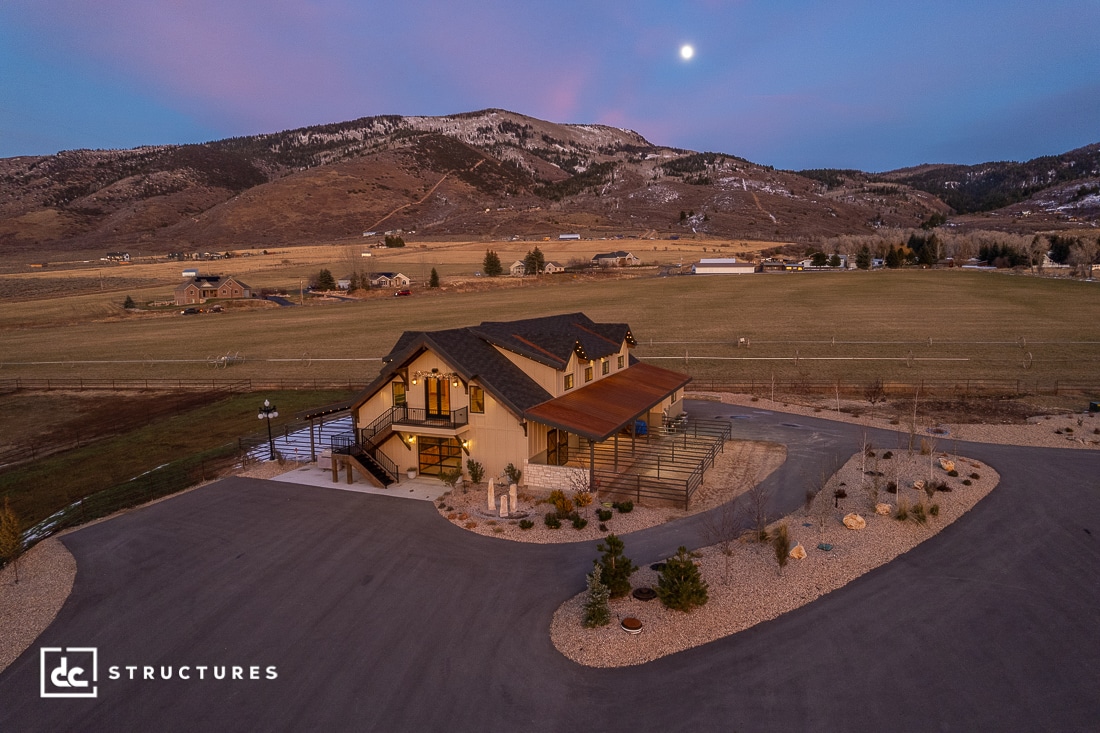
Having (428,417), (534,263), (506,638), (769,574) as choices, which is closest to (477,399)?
(428,417)

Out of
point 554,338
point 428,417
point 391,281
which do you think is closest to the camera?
point 428,417

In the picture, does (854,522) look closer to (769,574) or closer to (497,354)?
(769,574)

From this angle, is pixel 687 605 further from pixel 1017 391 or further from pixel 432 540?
pixel 1017 391

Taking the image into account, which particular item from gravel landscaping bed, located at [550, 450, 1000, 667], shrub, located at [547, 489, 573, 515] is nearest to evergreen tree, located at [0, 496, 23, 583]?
gravel landscaping bed, located at [550, 450, 1000, 667]

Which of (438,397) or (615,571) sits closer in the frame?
(615,571)

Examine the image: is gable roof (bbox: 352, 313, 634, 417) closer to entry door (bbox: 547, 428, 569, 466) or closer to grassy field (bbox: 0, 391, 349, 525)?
entry door (bbox: 547, 428, 569, 466)

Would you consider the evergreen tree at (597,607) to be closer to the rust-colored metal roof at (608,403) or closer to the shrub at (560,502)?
the shrub at (560,502)
